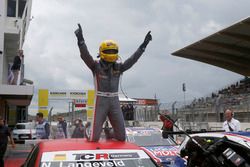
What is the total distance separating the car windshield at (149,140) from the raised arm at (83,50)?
4684 mm

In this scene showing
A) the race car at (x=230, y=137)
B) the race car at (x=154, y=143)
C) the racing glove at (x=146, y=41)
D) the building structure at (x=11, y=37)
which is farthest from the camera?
the building structure at (x=11, y=37)

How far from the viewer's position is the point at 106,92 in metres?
6.40

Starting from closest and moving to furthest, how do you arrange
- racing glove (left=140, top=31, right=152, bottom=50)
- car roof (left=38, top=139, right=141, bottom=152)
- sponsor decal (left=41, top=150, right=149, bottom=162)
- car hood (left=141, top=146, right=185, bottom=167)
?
1. sponsor decal (left=41, top=150, right=149, bottom=162)
2. car roof (left=38, top=139, right=141, bottom=152)
3. racing glove (left=140, top=31, right=152, bottom=50)
4. car hood (left=141, top=146, right=185, bottom=167)

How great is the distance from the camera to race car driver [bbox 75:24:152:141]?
20.3 feet

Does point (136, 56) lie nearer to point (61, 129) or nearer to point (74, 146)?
point (74, 146)

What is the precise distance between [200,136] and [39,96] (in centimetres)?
2215

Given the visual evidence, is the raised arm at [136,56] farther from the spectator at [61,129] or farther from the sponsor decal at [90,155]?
the spectator at [61,129]

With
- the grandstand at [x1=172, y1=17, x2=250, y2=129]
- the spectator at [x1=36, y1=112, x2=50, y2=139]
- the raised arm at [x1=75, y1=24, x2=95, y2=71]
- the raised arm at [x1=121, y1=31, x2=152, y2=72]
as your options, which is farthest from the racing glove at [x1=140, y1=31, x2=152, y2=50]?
the grandstand at [x1=172, y1=17, x2=250, y2=129]

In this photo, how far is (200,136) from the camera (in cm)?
670

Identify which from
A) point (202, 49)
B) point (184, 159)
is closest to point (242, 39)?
point (202, 49)

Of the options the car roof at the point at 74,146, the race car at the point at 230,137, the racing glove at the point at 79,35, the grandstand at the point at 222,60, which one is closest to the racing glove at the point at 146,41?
the racing glove at the point at 79,35

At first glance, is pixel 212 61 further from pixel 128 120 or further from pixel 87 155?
pixel 87 155

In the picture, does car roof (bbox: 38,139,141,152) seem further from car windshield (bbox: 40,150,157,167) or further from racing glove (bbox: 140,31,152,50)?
racing glove (bbox: 140,31,152,50)

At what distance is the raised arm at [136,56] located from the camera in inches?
262
